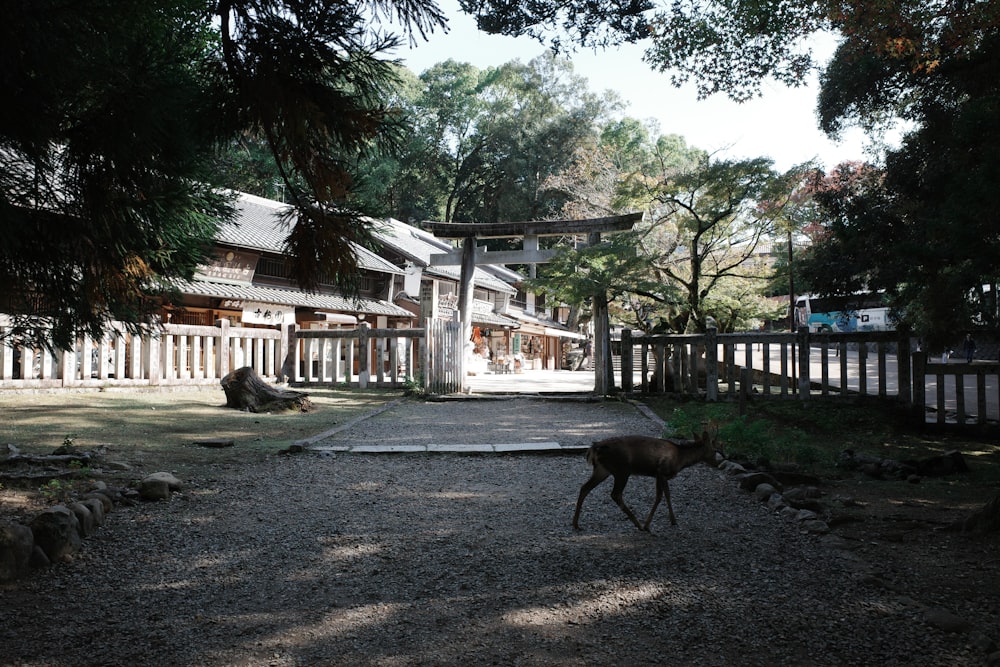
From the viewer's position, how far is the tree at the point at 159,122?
2.80m

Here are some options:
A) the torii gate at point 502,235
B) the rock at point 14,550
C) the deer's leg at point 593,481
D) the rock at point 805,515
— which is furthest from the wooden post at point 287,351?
the rock at point 805,515

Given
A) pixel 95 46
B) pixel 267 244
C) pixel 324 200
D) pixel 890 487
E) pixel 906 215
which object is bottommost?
pixel 890 487

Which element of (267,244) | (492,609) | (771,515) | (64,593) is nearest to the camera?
(492,609)

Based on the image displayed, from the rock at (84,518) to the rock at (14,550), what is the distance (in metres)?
0.46

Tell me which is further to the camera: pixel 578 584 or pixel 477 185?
pixel 477 185

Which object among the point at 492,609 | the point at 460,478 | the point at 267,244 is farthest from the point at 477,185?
the point at 492,609

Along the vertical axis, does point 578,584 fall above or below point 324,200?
below

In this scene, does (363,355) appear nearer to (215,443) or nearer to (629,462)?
(215,443)

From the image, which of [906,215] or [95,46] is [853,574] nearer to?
[95,46]

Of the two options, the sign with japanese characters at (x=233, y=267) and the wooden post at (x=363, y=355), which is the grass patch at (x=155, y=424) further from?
the sign with japanese characters at (x=233, y=267)

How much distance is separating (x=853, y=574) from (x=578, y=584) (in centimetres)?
138

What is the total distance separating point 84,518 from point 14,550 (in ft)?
2.15

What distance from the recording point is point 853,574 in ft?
10.6

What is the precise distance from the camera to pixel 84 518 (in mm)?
3842
